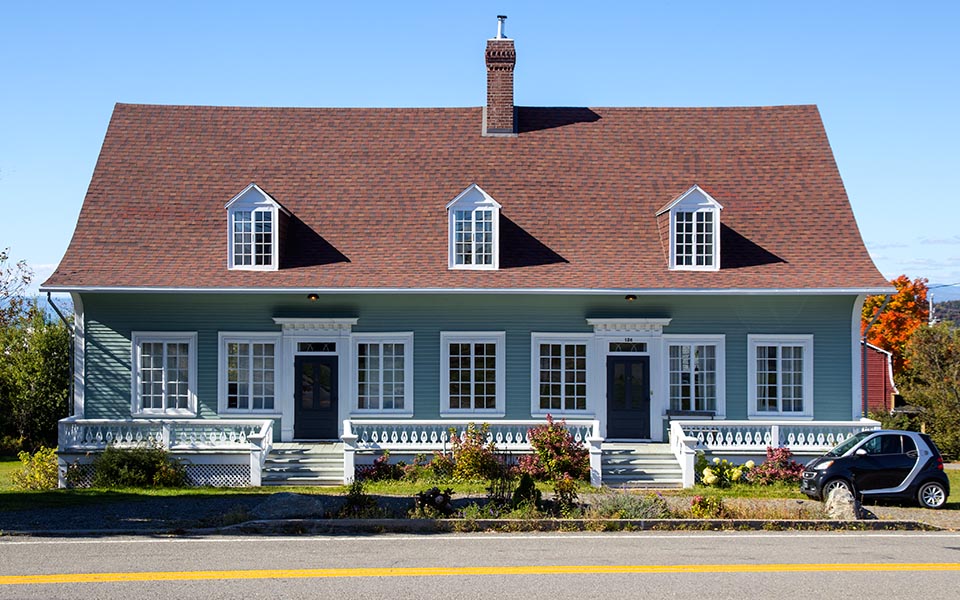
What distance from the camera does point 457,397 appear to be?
941 inches

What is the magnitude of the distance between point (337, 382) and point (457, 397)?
293 cm

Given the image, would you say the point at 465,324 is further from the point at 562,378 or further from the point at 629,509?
the point at 629,509

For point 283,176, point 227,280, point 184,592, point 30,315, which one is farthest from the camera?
point 30,315

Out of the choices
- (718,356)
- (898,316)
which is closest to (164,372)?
(718,356)

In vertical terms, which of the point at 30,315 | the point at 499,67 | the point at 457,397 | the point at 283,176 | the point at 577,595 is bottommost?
the point at 577,595

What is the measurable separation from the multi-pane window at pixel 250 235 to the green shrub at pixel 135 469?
523 cm

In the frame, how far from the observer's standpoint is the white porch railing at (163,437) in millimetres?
21641

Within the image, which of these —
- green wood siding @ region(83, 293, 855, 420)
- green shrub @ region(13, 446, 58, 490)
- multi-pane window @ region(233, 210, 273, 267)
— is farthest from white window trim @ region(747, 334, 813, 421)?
green shrub @ region(13, 446, 58, 490)

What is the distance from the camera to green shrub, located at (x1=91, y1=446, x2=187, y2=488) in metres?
20.8

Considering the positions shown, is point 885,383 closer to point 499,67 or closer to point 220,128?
point 499,67

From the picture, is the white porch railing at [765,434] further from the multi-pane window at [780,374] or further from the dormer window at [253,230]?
the dormer window at [253,230]

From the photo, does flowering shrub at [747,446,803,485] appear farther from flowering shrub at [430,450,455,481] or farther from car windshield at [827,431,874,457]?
flowering shrub at [430,450,455,481]

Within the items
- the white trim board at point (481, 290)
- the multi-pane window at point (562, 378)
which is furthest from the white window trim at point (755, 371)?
the multi-pane window at point (562, 378)

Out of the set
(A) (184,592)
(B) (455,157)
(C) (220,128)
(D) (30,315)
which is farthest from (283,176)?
(A) (184,592)
